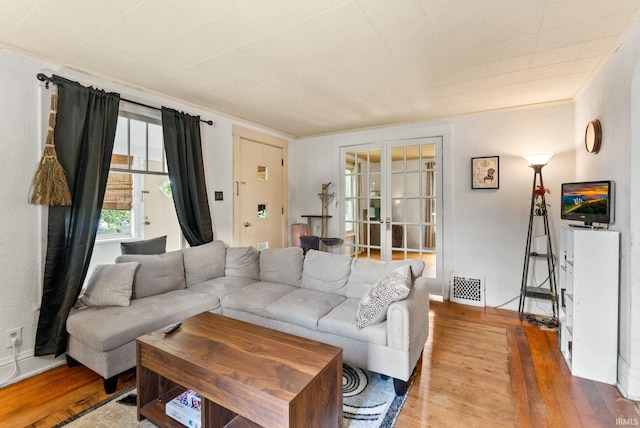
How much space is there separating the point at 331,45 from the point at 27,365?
3.24 metres

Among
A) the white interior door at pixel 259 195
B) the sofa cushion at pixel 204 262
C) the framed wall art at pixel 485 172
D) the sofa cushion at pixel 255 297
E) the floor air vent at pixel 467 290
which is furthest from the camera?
the white interior door at pixel 259 195

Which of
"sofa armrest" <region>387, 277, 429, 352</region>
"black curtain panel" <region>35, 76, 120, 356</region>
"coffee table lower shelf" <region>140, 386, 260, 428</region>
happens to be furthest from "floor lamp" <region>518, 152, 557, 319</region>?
"black curtain panel" <region>35, 76, 120, 356</region>

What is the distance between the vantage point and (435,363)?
7.68 feet

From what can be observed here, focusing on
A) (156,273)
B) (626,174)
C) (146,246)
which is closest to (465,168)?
(626,174)

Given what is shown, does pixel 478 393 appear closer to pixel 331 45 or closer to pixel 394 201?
pixel 331 45

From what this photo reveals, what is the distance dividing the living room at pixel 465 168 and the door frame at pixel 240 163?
88 mm

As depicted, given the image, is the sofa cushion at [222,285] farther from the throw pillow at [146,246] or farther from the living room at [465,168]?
the living room at [465,168]

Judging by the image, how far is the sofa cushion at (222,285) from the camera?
9.27 ft

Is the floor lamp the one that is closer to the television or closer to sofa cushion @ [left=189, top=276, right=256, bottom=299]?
the television

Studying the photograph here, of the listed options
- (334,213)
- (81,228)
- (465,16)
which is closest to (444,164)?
(334,213)

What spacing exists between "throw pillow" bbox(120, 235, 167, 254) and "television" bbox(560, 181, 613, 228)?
3884 millimetres

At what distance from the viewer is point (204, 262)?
315 centimetres

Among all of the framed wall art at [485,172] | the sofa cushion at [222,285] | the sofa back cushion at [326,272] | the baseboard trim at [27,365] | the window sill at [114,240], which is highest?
the framed wall art at [485,172]

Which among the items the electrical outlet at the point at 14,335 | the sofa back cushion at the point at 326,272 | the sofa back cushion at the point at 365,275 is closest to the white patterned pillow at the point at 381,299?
the sofa back cushion at the point at 365,275
